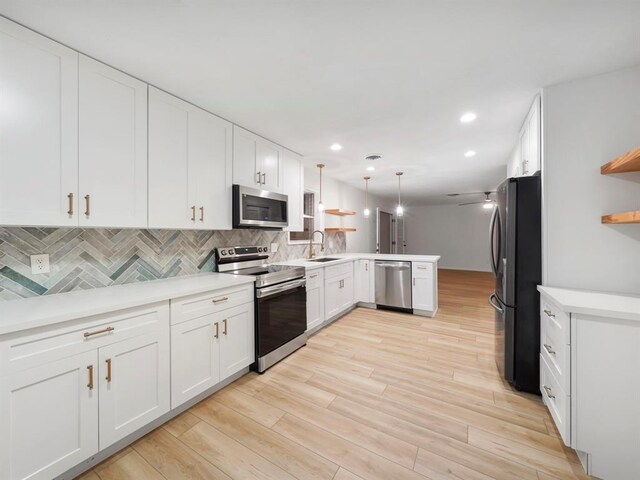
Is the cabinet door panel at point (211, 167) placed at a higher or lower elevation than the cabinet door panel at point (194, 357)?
higher

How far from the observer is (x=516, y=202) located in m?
2.07

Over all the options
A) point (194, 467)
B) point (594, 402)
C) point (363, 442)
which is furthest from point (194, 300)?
point (594, 402)

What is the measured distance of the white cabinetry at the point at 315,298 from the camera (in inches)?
124

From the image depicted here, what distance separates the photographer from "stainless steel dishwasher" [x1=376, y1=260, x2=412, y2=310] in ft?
13.5

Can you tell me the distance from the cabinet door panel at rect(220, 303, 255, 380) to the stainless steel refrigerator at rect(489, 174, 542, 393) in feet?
7.24

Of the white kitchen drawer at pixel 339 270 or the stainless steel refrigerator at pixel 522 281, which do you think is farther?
the white kitchen drawer at pixel 339 270

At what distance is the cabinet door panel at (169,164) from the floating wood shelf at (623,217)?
3.00 meters

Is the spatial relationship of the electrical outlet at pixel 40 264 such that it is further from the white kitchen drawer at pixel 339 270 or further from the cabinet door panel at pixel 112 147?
the white kitchen drawer at pixel 339 270

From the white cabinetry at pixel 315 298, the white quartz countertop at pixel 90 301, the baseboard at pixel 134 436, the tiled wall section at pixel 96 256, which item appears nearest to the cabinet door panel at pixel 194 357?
the baseboard at pixel 134 436

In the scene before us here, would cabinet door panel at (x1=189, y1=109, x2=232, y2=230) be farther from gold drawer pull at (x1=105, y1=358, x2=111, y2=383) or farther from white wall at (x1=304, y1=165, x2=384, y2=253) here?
white wall at (x1=304, y1=165, x2=384, y2=253)

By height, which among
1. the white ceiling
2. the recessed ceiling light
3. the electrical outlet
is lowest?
the electrical outlet

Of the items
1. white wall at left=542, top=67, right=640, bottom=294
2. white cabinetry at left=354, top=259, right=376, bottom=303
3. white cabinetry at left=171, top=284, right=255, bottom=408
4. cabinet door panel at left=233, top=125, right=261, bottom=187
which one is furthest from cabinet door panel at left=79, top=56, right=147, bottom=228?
white cabinetry at left=354, top=259, right=376, bottom=303

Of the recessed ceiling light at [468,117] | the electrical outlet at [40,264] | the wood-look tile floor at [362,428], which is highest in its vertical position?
the recessed ceiling light at [468,117]

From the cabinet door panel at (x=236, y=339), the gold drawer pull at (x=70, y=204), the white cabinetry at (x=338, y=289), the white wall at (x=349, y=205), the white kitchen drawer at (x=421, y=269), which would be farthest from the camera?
the white wall at (x=349, y=205)
